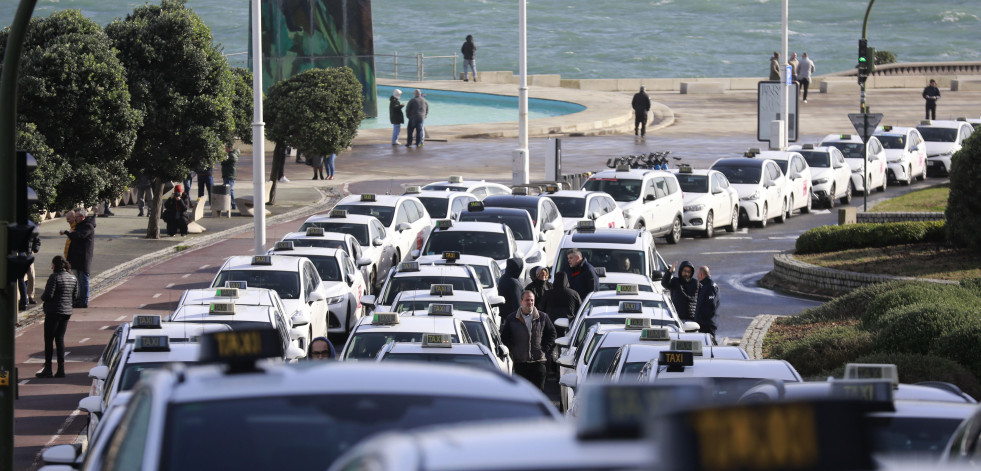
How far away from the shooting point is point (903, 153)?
39750 mm

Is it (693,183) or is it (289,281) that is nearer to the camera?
(289,281)

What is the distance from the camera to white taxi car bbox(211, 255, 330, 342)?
62.0ft

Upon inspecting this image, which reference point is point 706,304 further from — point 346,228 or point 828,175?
point 828,175

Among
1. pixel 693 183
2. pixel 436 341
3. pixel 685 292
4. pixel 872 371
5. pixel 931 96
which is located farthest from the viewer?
pixel 931 96

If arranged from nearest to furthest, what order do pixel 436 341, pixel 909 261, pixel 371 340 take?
pixel 436 341 < pixel 371 340 < pixel 909 261

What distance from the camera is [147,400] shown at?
4.92 metres

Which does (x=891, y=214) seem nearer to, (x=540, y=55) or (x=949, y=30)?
(x=540, y=55)

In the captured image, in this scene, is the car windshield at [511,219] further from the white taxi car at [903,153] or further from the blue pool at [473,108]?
the blue pool at [473,108]

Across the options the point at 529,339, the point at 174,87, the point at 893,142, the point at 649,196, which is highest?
the point at 174,87

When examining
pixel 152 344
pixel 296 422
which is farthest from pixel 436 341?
pixel 296 422

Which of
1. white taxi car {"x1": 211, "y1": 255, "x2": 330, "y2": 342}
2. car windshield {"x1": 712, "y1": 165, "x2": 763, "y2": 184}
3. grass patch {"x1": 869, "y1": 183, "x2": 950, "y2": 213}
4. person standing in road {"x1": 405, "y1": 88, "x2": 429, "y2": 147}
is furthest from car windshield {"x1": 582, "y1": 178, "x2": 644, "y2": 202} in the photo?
person standing in road {"x1": 405, "y1": 88, "x2": 429, "y2": 147}

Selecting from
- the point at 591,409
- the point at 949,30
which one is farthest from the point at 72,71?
the point at 949,30

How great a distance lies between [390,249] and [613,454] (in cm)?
2159

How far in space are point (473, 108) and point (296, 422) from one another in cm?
5861
